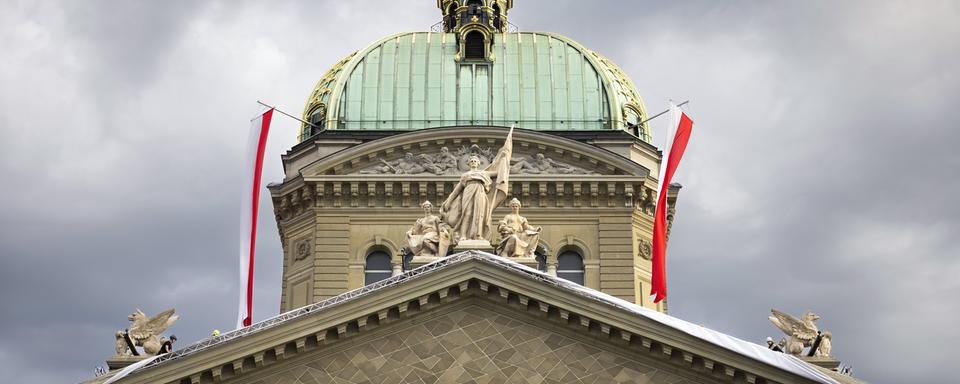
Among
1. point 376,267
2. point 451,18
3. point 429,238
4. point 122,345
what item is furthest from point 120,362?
point 451,18

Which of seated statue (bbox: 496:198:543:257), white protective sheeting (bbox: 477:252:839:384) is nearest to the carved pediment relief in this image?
seated statue (bbox: 496:198:543:257)

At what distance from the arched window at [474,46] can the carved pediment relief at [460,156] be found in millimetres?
6358

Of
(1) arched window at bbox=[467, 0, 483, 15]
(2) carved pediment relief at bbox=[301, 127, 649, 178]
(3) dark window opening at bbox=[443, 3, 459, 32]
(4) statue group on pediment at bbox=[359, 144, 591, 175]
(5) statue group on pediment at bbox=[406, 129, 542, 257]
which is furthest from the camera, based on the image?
(3) dark window opening at bbox=[443, 3, 459, 32]

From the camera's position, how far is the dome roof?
67.6 m

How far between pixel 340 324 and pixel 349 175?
20.3 m

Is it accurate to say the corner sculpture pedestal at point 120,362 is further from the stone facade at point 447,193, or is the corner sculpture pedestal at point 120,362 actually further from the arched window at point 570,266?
the arched window at point 570,266

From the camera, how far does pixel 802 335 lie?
1898 inches

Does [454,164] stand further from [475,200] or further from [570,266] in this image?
[475,200]

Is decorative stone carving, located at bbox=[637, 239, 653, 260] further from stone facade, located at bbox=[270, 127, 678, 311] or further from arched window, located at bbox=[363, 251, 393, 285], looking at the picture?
arched window, located at bbox=[363, 251, 393, 285]

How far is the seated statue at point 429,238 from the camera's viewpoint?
4803 centimetres

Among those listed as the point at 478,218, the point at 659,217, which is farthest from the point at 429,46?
the point at 478,218

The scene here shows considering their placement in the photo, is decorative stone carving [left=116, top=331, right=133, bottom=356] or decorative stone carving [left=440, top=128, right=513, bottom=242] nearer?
decorative stone carving [left=116, top=331, right=133, bottom=356]

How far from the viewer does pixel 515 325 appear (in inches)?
1795

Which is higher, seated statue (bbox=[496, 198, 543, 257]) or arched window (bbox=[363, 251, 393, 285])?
arched window (bbox=[363, 251, 393, 285])
